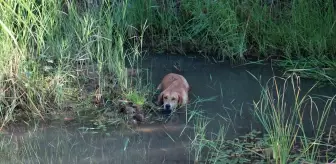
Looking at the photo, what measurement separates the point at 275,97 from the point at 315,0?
6.64 ft

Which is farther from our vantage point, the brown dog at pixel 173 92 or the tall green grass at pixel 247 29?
the tall green grass at pixel 247 29

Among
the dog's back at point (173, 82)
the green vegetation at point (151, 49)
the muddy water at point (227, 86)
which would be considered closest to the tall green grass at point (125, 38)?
the green vegetation at point (151, 49)

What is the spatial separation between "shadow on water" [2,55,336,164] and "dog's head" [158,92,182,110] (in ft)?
0.43

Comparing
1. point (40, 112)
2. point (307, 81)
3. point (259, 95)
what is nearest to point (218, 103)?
point (259, 95)

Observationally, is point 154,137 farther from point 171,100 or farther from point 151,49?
point 151,49

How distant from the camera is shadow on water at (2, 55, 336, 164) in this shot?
15.7ft

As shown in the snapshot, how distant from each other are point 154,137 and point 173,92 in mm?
799

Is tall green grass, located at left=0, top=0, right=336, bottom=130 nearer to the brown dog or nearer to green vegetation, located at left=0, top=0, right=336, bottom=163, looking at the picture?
green vegetation, located at left=0, top=0, right=336, bottom=163

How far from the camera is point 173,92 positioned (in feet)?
19.2

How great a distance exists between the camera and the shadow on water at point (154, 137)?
479cm

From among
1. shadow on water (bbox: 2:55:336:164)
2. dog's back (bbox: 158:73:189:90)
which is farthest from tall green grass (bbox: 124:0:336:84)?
dog's back (bbox: 158:73:189:90)

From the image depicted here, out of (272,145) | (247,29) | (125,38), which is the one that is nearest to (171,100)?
(272,145)

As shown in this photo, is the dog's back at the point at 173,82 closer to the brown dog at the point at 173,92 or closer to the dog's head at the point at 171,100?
the brown dog at the point at 173,92

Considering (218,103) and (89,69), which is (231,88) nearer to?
(218,103)
